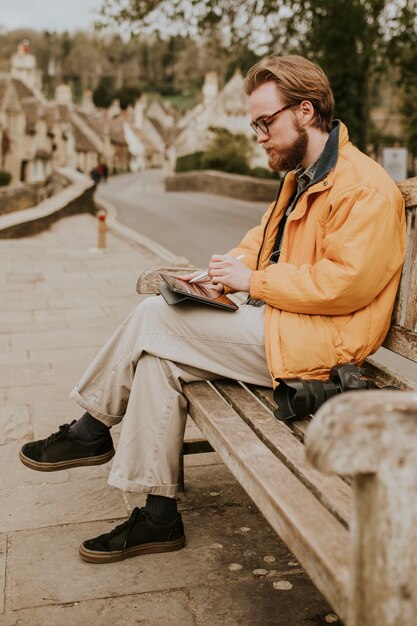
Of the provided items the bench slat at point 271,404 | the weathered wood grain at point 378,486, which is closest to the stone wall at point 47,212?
the bench slat at point 271,404

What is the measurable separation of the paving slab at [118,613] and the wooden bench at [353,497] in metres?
0.52

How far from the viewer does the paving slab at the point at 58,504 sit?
3.30 metres

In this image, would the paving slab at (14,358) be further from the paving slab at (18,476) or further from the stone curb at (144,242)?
the stone curb at (144,242)

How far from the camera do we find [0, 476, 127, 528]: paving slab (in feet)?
10.8

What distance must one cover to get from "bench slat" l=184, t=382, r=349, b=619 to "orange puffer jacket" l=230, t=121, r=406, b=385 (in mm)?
288

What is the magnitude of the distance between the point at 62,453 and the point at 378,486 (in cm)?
213

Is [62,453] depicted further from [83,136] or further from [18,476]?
[83,136]

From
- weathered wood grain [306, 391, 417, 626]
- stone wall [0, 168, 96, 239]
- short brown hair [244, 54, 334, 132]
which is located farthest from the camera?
stone wall [0, 168, 96, 239]

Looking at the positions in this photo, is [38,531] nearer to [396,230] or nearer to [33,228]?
[396,230]

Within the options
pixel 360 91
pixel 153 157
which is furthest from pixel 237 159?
pixel 153 157

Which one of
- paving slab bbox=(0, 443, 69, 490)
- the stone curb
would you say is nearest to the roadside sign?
the stone curb

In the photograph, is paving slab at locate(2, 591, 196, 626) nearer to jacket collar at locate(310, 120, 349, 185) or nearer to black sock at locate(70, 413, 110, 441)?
black sock at locate(70, 413, 110, 441)

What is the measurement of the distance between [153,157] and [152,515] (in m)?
114

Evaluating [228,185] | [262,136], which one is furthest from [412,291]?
[228,185]
